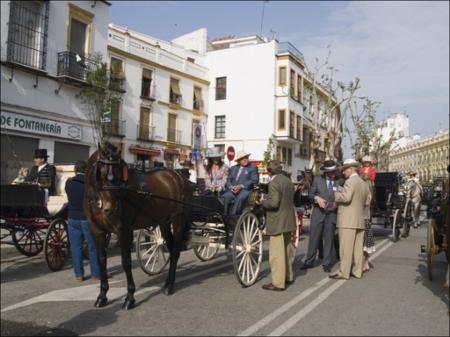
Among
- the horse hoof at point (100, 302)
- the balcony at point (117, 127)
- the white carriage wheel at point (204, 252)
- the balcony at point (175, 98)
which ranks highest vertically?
the balcony at point (175, 98)

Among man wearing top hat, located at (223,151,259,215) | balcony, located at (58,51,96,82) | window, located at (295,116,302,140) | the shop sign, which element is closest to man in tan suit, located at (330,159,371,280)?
man wearing top hat, located at (223,151,259,215)

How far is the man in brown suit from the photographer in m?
6.91

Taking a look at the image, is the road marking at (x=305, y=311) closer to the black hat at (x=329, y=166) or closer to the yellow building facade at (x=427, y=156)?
the black hat at (x=329, y=166)

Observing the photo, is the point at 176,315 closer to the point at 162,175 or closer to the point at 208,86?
the point at 162,175

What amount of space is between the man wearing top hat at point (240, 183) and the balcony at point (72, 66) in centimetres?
1529

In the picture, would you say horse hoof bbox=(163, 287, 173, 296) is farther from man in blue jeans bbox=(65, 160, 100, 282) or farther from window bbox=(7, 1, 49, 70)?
window bbox=(7, 1, 49, 70)

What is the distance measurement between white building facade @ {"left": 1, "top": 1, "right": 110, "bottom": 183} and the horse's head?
15.1 metres

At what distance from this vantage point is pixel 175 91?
117ft

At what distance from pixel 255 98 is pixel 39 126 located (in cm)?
2306

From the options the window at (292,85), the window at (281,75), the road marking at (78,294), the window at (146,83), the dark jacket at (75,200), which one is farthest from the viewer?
the window at (292,85)

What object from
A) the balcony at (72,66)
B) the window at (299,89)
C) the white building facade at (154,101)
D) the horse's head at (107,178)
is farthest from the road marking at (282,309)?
the window at (299,89)

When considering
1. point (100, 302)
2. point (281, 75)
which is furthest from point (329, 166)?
point (281, 75)

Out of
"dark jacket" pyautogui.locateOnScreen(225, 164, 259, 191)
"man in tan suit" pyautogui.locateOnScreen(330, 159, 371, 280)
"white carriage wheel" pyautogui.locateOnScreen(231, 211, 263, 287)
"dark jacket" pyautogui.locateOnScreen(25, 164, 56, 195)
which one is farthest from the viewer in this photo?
"dark jacket" pyautogui.locateOnScreen(25, 164, 56, 195)

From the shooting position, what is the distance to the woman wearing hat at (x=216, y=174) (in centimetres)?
909
